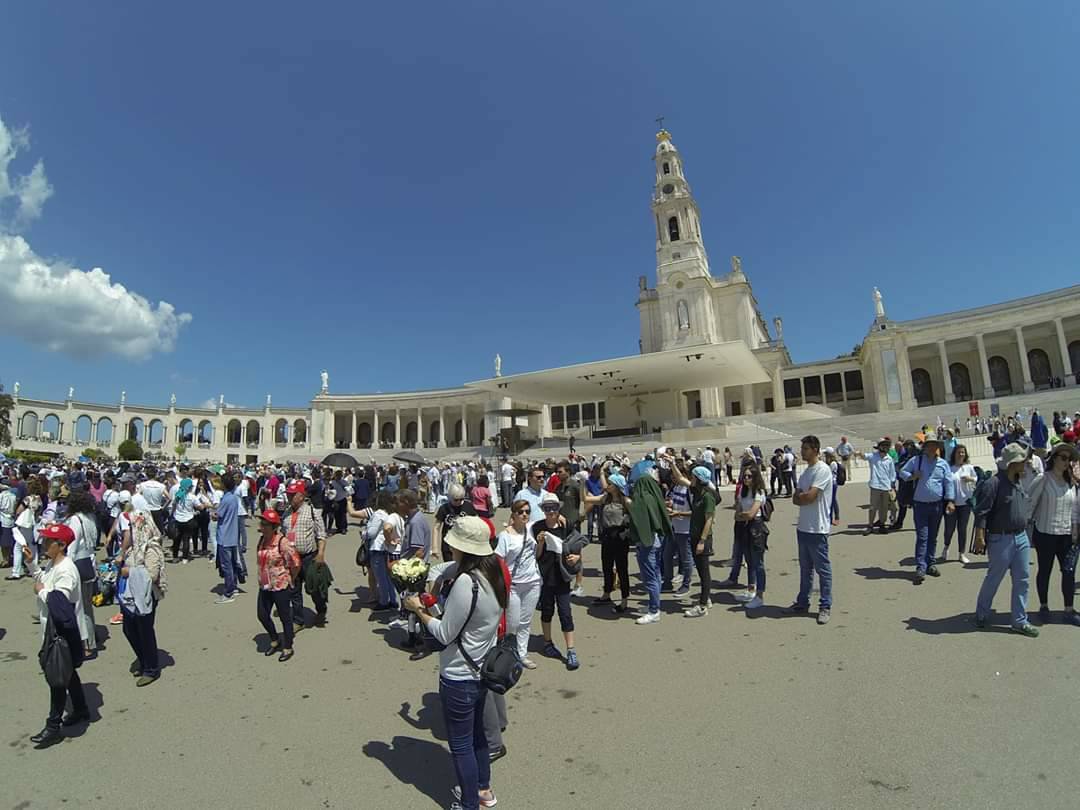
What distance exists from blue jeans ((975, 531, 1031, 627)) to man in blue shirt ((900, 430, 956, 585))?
1.74 metres

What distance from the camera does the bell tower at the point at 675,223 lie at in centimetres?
4819

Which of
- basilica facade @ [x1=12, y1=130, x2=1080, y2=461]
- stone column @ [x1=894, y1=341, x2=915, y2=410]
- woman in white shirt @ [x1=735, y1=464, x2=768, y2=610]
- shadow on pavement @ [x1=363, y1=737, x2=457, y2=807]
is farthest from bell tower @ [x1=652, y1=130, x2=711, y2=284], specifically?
shadow on pavement @ [x1=363, y1=737, x2=457, y2=807]

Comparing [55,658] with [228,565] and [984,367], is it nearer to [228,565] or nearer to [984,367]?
[228,565]

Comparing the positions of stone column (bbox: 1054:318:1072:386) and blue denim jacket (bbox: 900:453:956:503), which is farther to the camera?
stone column (bbox: 1054:318:1072:386)

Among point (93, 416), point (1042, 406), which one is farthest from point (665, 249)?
point (93, 416)

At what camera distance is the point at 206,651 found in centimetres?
557

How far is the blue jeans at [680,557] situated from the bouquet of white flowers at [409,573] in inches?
138

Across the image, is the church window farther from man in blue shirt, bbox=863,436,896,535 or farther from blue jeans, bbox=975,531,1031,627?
blue jeans, bbox=975,531,1031,627

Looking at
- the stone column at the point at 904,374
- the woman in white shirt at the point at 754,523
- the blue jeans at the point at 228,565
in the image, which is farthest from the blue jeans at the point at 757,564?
the stone column at the point at 904,374

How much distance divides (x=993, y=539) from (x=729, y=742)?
3.33 m

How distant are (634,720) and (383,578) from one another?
13.3ft

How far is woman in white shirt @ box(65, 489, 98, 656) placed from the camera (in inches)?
207

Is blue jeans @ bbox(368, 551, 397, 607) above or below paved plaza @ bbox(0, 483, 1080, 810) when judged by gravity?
above

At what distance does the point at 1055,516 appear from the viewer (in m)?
4.79
